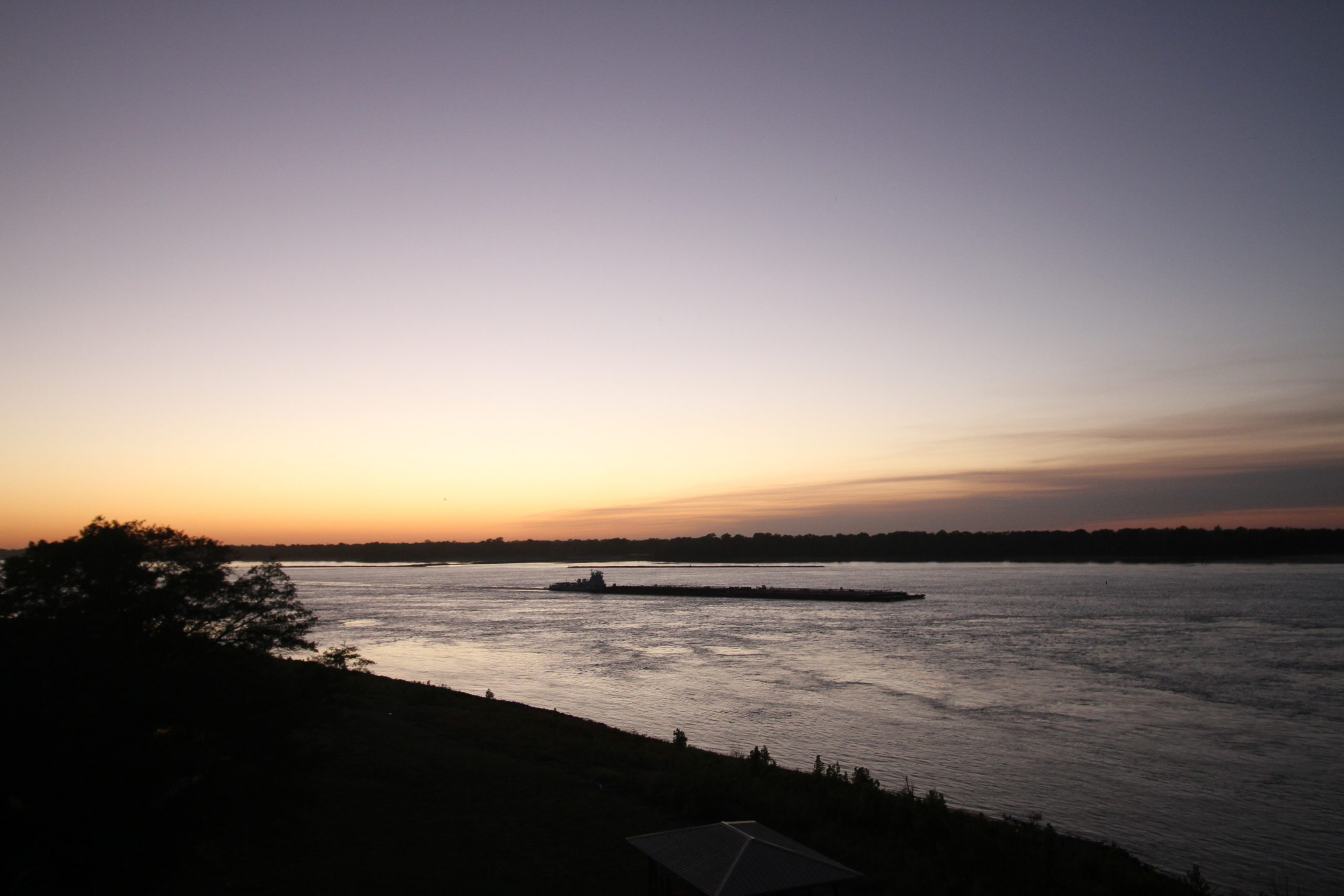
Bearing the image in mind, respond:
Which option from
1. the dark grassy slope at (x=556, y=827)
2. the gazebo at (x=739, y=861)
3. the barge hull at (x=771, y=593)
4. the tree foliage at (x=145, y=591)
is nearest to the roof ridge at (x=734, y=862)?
the gazebo at (x=739, y=861)

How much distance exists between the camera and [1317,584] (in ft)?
371

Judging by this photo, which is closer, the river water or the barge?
the river water

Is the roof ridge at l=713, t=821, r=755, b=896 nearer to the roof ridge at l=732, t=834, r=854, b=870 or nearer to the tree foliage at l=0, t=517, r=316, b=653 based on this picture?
the roof ridge at l=732, t=834, r=854, b=870

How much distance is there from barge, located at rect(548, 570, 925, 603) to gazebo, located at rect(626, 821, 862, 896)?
9101cm

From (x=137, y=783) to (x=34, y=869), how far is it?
4.65 feet

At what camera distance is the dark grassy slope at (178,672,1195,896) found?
1412cm

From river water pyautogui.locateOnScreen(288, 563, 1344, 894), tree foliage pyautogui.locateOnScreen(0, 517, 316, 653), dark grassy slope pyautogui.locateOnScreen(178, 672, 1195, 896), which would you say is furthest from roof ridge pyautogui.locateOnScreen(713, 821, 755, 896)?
river water pyautogui.locateOnScreen(288, 563, 1344, 894)

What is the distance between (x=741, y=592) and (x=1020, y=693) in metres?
80.3

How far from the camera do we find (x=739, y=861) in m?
10.7

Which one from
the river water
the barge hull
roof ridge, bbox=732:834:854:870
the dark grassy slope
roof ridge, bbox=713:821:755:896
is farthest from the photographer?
the barge hull

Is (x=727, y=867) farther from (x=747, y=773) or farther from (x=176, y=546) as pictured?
(x=747, y=773)

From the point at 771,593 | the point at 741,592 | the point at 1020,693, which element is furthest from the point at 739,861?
the point at 741,592

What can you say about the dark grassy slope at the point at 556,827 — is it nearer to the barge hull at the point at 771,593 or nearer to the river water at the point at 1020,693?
the river water at the point at 1020,693

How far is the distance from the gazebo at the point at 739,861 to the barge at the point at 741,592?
9101cm
